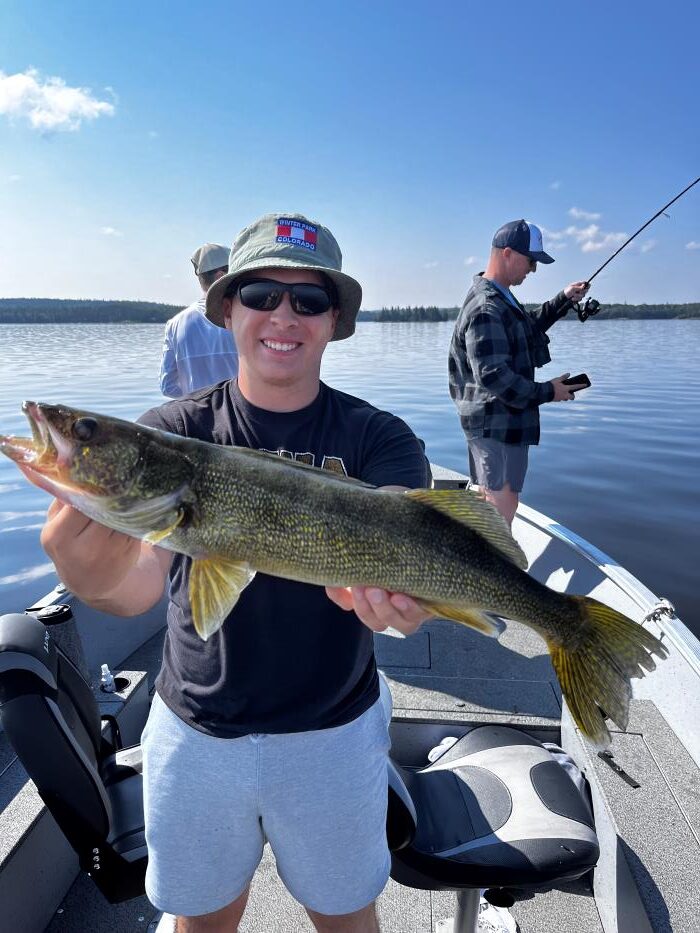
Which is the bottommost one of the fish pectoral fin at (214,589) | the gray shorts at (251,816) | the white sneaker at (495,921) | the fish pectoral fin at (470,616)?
the white sneaker at (495,921)

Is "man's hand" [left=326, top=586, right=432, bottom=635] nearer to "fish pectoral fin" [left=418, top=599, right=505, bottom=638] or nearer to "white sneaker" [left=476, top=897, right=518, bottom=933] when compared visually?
"fish pectoral fin" [left=418, top=599, right=505, bottom=638]

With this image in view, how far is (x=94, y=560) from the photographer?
214cm

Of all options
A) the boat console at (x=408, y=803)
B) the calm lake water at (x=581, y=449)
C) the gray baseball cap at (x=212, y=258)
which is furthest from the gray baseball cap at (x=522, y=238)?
the calm lake water at (x=581, y=449)

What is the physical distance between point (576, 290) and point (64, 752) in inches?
297

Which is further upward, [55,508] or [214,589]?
[55,508]

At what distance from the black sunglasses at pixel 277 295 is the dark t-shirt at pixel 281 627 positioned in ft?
1.27

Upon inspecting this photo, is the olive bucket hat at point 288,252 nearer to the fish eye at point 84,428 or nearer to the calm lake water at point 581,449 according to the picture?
the fish eye at point 84,428

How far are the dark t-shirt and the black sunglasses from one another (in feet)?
1.27

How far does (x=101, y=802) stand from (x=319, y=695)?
111cm

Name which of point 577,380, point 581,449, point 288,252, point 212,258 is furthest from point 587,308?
point 581,449

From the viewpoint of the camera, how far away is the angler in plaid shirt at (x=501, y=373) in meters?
5.89

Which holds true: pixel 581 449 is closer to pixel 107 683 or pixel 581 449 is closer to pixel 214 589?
pixel 107 683

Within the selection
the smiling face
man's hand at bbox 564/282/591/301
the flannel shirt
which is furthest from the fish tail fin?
man's hand at bbox 564/282/591/301

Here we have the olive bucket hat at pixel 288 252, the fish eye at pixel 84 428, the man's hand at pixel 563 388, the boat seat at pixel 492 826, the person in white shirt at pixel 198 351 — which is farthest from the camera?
the man's hand at pixel 563 388
